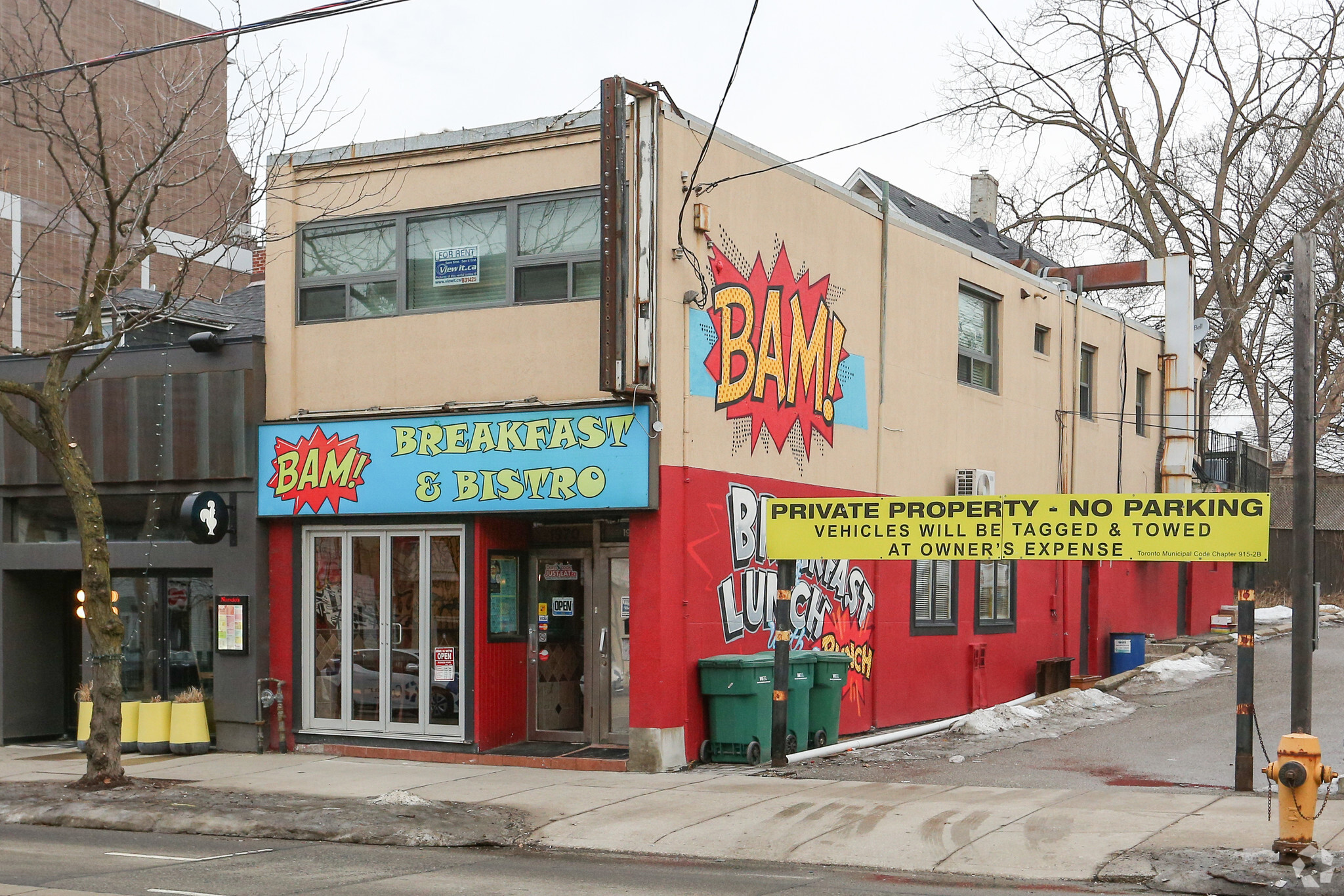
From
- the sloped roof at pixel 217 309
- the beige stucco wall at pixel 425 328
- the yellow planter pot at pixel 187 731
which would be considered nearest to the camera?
the beige stucco wall at pixel 425 328

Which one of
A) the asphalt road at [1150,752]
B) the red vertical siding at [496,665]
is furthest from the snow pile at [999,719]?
the red vertical siding at [496,665]

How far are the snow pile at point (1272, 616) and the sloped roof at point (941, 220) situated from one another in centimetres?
947

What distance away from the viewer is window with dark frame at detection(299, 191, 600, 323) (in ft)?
49.2

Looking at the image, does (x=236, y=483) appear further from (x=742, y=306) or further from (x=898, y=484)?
(x=898, y=484)

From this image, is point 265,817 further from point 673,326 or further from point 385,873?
point 673,326

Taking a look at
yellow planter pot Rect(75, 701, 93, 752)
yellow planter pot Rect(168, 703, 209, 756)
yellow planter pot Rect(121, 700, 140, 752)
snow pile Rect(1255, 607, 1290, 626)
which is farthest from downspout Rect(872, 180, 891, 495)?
snow pile Rect(1255, 607, 1290, 626)

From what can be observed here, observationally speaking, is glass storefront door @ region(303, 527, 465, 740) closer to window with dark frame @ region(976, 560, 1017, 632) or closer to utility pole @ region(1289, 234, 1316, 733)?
utility pole @ region(1289, 234, 1316, 733)

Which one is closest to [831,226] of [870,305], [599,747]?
[870,305]

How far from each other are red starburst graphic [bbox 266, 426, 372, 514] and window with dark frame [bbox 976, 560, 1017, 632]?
9.96 metres

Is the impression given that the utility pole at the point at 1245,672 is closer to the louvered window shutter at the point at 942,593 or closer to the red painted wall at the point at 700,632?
the red painted wall at the point at 700,632

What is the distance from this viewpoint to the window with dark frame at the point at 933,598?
19750 mm

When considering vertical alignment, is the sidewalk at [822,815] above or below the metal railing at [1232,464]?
below

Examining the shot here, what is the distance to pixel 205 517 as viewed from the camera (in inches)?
633

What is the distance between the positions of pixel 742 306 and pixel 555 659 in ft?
14.8
